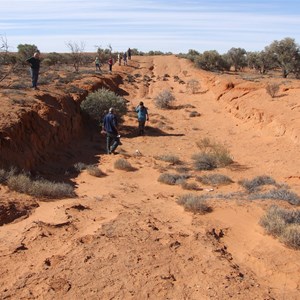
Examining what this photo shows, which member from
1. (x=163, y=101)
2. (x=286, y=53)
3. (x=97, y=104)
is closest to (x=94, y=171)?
(x=97, y=104)

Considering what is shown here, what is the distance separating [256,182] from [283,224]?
12.3ft

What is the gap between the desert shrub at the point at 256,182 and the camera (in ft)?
33.3

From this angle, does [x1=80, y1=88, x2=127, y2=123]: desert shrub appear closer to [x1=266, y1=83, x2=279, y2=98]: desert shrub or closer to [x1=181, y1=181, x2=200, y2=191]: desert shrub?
[x1=181, y1=181, x2=200, y2=191]: desert shrub

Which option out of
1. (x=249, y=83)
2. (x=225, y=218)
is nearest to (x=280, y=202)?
(x=225, y=218)

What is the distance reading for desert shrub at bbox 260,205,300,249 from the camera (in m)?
6.34

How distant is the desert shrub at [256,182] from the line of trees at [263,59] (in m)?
27.3

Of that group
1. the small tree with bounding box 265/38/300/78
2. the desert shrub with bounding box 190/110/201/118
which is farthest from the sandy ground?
the small tree with bounding box 265/38/300/78

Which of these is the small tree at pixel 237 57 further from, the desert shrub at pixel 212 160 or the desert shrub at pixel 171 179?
the desert shrub at pixel 171 179

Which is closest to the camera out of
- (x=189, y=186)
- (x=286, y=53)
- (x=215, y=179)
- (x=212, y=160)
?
(x=189, y=186)

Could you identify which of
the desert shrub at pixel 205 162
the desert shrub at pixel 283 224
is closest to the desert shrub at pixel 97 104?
the desert shrub at pixel 205 162

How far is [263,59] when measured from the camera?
41.8 m

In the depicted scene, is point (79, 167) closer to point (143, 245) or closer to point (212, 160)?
point (212, 160)

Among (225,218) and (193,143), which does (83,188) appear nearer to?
(225,218)

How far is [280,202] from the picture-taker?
8.30 metres
